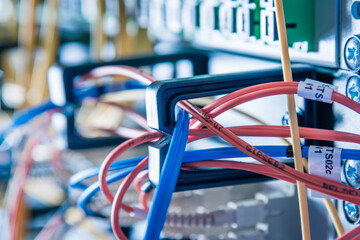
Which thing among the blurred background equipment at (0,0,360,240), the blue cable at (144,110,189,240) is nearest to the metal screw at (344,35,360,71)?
the blurred background equipment at (0,0,360,240)

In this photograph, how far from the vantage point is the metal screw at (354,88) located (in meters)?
0.29

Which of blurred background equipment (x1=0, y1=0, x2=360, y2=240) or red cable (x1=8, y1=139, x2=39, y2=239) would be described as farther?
red cable (x1=8, y1=139, x2=39, y2=239)

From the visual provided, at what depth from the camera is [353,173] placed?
1.00 feet

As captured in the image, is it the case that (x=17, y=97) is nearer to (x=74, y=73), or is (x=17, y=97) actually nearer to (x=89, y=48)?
(x=89, y=48)

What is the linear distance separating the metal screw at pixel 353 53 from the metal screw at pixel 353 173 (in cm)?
6

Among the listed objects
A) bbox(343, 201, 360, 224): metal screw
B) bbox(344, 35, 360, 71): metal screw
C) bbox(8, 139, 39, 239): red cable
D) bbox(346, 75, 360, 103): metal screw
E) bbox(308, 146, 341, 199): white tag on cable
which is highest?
bbox(344, 35, 360, 71): metal screw

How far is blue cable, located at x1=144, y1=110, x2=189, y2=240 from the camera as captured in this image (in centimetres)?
25

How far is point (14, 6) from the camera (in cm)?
100

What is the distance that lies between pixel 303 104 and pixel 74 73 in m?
0.24

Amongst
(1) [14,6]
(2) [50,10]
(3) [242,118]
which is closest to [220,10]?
(3) [242,118]

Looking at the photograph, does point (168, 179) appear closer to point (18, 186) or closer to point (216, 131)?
point (216, 131)

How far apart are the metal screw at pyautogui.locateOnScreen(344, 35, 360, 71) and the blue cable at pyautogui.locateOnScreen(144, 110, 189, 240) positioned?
111 mm

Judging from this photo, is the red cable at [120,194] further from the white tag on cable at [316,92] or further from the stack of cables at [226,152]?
the white tag on cable at [316,92]

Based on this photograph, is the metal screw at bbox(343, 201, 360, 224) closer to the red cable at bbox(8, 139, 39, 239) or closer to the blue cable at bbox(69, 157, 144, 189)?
the blue cable at bbox(69, 157, 144, 189)
